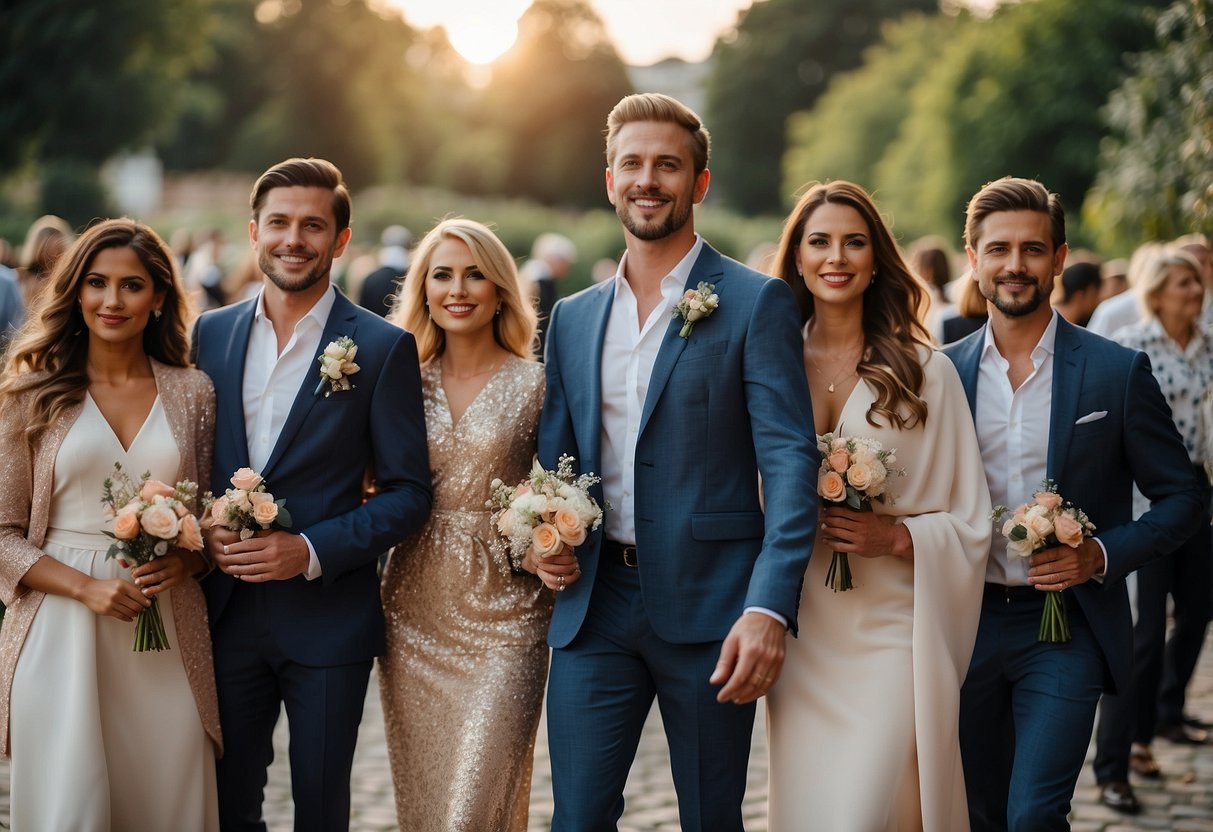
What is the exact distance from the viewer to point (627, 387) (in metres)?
4.48

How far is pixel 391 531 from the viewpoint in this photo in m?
4.67

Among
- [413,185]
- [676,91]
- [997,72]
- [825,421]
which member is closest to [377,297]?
[825,421]

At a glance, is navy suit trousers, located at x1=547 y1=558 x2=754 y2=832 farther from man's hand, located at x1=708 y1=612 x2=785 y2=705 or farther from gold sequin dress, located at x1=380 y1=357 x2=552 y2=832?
gold sequin dress, located at x1=380 y1=357 x2=552 y2=832

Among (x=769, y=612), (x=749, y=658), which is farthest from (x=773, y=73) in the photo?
(x=749, y=658)

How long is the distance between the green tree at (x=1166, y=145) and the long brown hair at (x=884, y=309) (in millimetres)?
4773

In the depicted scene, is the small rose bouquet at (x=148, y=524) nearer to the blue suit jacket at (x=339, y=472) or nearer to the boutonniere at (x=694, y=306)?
Answer: the blue suit jacket at (x=339, y=472)

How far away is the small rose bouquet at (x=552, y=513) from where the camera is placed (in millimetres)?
4195

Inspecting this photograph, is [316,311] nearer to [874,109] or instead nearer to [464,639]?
[464,639]

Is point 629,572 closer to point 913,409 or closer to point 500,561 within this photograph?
point 500,561

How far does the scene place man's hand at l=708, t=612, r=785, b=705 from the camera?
3.90 meters

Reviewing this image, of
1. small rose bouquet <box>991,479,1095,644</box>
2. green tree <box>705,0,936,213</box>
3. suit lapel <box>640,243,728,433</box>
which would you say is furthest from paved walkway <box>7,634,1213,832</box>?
green tree <box>705,0,936,213</box>

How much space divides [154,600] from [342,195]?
1634mm

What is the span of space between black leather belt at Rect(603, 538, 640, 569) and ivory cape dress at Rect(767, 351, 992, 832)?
0.66m

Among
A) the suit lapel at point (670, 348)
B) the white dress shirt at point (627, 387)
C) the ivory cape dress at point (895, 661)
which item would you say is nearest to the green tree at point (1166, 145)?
the ivory cape dress at point (895, 661)
